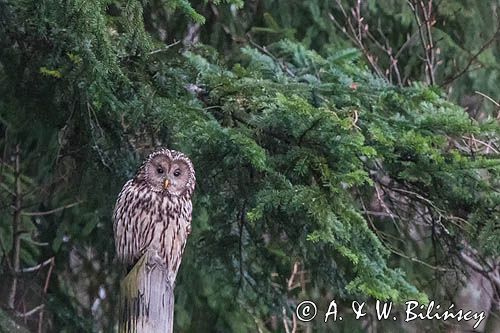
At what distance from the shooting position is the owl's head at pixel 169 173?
12.5ft

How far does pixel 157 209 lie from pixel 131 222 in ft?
0.37

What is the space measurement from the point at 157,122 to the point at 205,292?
1.87 metres

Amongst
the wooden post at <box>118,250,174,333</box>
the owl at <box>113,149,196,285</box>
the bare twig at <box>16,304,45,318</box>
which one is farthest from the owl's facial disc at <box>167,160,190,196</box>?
the bare twig at <box>16,304,45,318</box>

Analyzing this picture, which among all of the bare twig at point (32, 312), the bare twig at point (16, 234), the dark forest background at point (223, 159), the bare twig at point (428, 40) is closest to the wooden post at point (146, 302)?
the dark forest background at point (223, 159)

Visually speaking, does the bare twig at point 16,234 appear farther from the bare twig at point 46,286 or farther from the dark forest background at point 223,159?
the bare twig at point 46,286

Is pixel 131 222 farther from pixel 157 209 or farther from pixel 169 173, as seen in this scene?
pixel 169 173

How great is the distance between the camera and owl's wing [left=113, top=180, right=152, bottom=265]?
384cm

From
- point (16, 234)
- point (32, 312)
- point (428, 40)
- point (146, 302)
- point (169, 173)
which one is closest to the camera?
point (146, 302)

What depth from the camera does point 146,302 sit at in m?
2.58

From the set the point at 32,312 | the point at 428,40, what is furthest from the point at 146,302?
the point at 428,40

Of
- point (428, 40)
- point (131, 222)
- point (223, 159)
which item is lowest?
point (131, 222)

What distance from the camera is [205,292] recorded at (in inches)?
212

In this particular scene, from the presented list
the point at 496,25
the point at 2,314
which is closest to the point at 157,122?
the point at 2,314

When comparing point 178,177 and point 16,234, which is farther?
point 16,234
